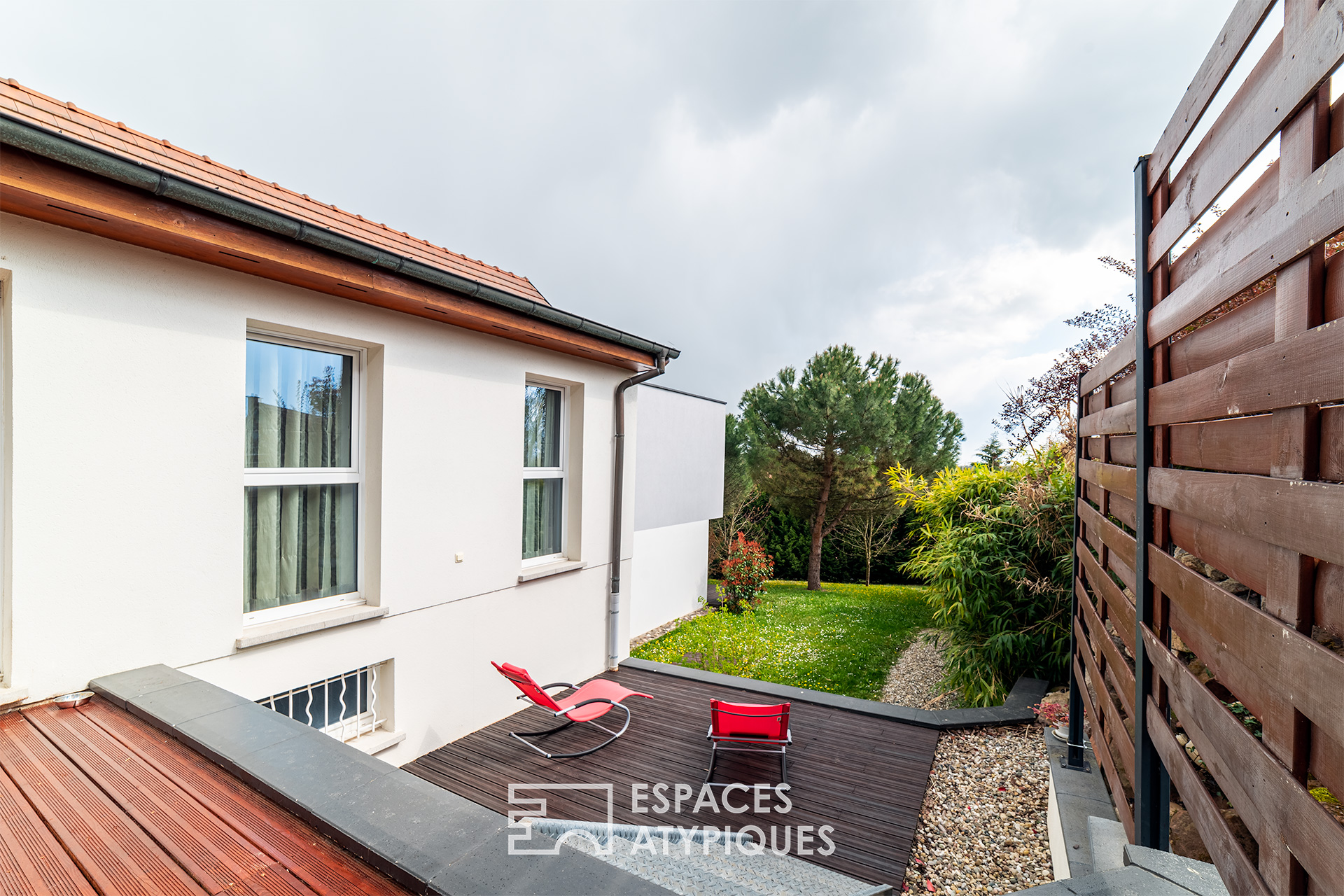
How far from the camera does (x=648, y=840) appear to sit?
3.54 meters

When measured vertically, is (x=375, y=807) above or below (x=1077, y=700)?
above

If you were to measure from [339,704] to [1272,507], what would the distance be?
16.9 feet

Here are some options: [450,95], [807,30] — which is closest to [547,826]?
[807,30]

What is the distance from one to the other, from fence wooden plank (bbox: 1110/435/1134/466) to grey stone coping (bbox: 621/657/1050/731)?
351 centimetres

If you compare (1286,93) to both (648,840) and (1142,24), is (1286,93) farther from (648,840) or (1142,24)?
Result: (1142,24)

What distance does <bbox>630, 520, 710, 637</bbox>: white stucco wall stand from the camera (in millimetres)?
10664

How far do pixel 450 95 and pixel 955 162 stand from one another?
364 inches

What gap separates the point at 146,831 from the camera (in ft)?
5.58

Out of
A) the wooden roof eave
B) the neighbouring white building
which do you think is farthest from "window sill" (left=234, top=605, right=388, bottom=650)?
the wooden roof eave

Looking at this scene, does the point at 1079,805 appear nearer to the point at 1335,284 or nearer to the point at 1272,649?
the point at 1272,649

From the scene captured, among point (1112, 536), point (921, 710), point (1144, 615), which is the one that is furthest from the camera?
point (921, 710)

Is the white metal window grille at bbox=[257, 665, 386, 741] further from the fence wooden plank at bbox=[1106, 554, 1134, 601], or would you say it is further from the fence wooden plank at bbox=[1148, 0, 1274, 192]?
the fence wooden plank at bbox=[1148, 0, 1274, 192]

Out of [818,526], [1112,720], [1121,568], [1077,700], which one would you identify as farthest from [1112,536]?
[818,526]

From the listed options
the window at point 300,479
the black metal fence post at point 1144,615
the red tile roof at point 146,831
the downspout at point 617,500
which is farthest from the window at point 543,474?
the black metal fence post at point 1144,615
